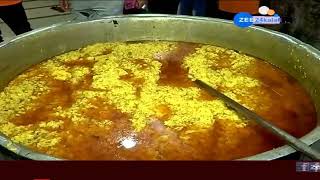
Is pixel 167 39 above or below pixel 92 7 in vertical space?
above

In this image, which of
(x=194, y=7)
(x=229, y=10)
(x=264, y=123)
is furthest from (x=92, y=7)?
(x=264, y=123)

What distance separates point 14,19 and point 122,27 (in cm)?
176

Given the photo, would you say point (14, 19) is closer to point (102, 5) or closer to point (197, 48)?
point (197, 48)

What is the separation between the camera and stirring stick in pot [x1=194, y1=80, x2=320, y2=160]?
144 centimetres

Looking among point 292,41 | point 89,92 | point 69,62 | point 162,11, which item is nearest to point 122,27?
point 69,62

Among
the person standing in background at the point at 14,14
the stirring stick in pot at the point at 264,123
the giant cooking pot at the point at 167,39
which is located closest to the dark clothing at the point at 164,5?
the person standing in background at the point at 14,14

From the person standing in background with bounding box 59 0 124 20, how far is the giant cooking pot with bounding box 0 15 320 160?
144 inches

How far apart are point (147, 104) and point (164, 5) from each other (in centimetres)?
349

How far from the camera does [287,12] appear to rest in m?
3.62

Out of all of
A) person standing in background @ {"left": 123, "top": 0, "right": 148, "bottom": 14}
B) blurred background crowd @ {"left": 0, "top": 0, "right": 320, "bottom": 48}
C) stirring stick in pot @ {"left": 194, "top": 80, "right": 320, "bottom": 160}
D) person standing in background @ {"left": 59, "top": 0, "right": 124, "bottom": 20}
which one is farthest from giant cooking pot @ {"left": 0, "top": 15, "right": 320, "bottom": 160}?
person standing in background @ {"left": 59, "top": 0, "right": 124, "bottom": 20}

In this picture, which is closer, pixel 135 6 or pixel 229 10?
pixel 229 10

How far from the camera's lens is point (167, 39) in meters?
2.93

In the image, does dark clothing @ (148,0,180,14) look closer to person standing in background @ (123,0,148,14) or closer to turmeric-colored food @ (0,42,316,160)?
person standing in background @ (123,0,148,14)

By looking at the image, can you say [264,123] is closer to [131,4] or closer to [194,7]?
[194,7]
